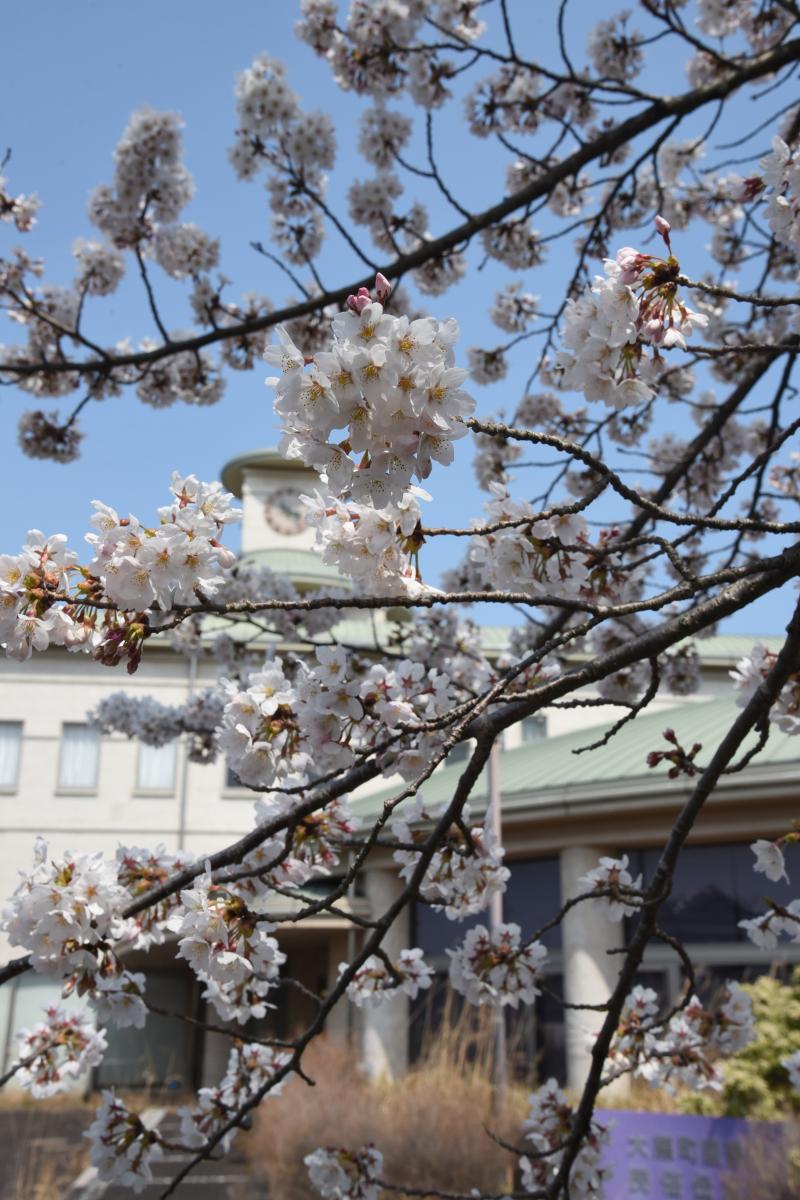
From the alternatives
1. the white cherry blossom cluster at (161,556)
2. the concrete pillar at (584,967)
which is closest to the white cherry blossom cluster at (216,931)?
the white cherry blossom cluster at (161,556)

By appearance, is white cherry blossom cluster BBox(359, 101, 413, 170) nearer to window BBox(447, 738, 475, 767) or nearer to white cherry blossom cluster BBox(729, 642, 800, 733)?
white cherry blossom cluster BBox(729, 642, 800, 733)

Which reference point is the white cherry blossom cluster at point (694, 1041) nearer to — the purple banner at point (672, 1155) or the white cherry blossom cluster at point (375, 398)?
the purple banner at point (672, 1155)

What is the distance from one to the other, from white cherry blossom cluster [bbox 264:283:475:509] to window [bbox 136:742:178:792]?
17.6m

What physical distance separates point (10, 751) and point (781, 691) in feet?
59.2

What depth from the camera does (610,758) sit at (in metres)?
11.5

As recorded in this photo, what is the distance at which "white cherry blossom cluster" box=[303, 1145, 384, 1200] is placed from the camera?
286cm

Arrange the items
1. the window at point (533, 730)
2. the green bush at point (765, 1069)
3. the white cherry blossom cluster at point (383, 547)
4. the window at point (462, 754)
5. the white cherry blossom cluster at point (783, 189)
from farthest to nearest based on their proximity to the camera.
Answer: the window at point (533, 730) < the window at point (462, 754) < the green bush at point (765, 1069) < the white cherry blossom cluster at point (783, 189) < the white cherry blossom cluster at point (383, 547)

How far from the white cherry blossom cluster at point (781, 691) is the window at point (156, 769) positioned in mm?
16378

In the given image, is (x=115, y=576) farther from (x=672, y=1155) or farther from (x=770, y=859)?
(x=672, y=1155)

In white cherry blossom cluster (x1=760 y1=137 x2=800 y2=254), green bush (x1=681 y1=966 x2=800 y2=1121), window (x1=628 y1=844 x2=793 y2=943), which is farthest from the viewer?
window (x1=628 y1=844 x2=793 y2=943)

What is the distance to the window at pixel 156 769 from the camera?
59.6 ft

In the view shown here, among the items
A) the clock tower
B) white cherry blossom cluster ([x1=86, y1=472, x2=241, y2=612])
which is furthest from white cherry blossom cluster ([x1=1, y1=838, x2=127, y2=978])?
the clock tower

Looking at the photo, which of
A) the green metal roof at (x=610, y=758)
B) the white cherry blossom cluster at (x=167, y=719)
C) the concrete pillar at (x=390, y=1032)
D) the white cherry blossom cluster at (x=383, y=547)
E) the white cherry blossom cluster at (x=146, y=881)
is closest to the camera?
the white cherry blossom cluster at (x=383, y=547)

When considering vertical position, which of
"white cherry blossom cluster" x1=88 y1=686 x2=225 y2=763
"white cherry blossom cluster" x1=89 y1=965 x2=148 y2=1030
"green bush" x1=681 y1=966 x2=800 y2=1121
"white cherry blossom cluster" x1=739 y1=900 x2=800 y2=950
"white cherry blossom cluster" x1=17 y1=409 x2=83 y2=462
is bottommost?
"green bush" x1=681 y1=966 x2=800 y2=1121
